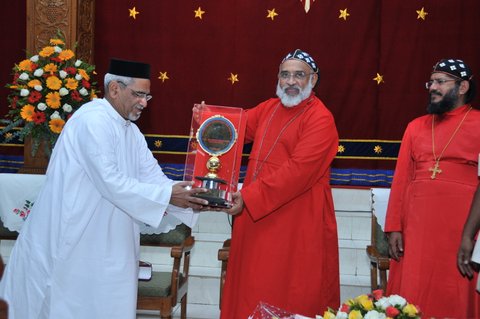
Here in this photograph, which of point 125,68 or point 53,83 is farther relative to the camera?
point 53,83

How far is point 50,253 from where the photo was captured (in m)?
3.72

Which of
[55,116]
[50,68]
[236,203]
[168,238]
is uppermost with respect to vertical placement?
[50,68]

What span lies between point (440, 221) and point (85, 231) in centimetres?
221

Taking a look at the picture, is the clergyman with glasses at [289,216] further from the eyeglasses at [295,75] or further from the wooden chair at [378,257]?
the wooden chair at [378,257]

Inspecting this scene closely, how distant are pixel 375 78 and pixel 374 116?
15.0 inches

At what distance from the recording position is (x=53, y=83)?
5.66 m

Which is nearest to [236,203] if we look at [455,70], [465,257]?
[465,257]

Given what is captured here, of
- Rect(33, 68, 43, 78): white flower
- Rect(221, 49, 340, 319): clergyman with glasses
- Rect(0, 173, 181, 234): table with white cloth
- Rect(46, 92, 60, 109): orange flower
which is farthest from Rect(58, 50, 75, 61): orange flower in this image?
Rect(221, 49, 340, 319): clergyman with glasses

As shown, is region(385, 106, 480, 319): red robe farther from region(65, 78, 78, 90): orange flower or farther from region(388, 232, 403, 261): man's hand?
region(65, 78, 78, 90): orange flower

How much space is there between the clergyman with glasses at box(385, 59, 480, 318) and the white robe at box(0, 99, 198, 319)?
5.59 feet

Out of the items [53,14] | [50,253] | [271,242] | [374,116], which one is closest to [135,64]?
[50,253]

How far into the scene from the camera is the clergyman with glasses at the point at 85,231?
370 centimetres

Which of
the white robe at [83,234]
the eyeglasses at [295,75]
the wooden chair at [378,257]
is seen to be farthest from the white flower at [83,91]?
the wooden chair at [378,257]

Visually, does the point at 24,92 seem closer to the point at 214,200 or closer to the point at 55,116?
the point at 55,116
